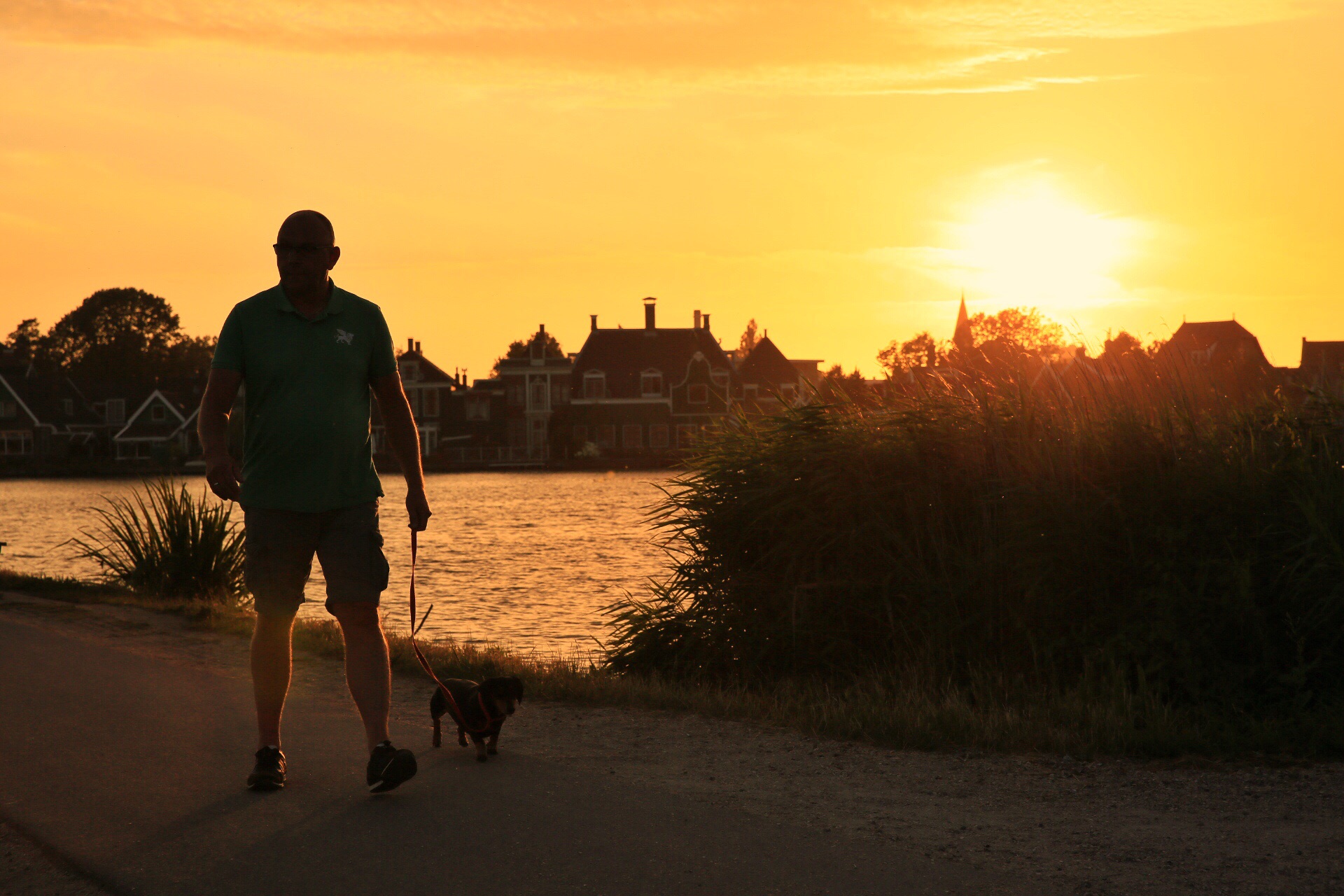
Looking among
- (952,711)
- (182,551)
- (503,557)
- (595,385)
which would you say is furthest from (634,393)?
(952,711)

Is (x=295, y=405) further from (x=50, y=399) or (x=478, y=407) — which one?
(x=50, y=399)

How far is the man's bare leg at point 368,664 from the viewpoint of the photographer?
4.89 meters

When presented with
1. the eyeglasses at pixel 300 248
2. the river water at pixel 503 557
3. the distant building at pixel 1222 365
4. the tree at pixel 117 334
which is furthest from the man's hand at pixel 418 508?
the tree at pixel 117 334

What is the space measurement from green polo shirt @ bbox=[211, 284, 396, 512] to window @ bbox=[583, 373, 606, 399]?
77.4 m

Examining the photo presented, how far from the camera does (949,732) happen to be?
19.0 feet

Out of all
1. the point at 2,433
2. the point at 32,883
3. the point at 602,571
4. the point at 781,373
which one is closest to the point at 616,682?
the point at 32,883

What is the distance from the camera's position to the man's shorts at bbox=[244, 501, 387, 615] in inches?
189

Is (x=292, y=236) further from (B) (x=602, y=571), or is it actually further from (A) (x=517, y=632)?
(B) (x=602, y=571)

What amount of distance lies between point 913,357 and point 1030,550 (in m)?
2.49

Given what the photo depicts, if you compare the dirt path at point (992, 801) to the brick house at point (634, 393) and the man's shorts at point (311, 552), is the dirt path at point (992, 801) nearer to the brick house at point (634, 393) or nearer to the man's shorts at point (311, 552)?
the man's shorts at point (311, 552)

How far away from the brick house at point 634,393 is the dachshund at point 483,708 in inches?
2950

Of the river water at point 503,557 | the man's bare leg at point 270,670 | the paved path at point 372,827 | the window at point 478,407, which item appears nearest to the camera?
the paved path at point 372,827

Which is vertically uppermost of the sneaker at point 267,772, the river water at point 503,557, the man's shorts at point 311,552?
the man's shorts at point 311,552

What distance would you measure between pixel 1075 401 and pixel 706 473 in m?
2.70
